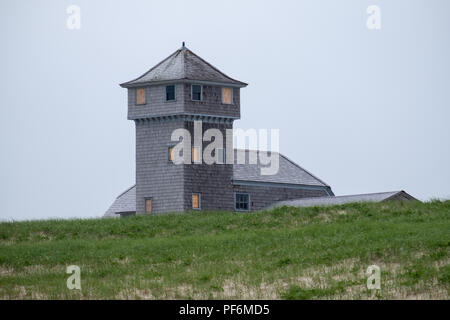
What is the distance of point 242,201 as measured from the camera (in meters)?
81.8

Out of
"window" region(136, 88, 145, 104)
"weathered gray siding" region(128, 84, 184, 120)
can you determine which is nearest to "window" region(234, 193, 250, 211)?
"weathered gray siding" region(128, 84, 184, 120)

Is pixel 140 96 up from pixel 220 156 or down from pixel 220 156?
up

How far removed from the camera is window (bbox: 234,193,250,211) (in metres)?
81.3

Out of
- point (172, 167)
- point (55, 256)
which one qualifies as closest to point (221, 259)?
point (55, 256)

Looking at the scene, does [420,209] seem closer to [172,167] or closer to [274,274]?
[274,274]

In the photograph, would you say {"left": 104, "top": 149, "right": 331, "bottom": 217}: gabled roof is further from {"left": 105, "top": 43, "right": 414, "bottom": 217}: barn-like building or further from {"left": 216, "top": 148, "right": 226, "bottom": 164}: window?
{"left": 216, "top": 148, "right": 226, "bottom": 164}: window

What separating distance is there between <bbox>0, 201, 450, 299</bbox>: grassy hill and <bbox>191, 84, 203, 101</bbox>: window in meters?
21.5

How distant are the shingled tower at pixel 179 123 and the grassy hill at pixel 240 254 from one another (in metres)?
19.2

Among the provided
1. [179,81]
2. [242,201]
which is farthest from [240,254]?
[242,201]

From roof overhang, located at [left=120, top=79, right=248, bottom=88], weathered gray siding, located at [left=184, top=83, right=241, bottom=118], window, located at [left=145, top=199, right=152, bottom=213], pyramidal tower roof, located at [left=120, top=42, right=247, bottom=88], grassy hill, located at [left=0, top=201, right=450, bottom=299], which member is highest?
pyramidal tower roof, located at [left=120, top=42, right=247, bottom=88]

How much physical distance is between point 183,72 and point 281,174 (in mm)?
13038

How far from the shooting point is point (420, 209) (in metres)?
52.3

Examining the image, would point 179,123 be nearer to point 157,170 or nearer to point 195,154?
point 195,154
